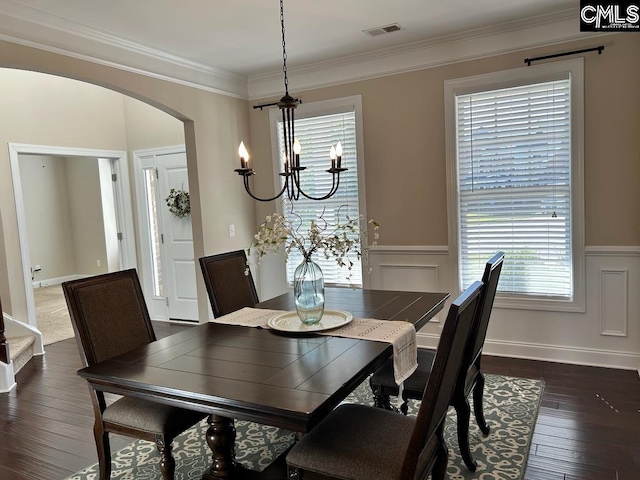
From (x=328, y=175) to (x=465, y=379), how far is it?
2.78m

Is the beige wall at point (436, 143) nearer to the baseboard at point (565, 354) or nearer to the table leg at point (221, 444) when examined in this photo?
the baseboard at point (565, 354)

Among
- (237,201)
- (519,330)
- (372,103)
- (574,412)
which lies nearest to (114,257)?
(237,201)

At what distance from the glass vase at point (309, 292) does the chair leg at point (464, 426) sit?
2.59 ft

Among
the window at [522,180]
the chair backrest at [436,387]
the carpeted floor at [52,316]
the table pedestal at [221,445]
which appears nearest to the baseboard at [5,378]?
the carpeted floor at [52,316]

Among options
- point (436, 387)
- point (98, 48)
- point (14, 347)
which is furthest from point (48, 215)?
point (436, 387)

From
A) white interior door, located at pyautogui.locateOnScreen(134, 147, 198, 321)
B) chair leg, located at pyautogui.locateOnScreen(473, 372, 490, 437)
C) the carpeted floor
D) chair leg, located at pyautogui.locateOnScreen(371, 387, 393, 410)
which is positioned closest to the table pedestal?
chair leg, located at pyautogui.locateOnScreen(371, 387, 393, 410)

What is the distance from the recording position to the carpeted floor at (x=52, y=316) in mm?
5438

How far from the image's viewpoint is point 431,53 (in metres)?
4.06

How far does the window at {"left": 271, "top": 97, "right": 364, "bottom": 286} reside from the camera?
4.51 metres

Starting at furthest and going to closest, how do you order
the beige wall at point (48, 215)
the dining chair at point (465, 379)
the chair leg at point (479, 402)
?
the beige wall at point (48, 215) → the chair leg at point (479, 402) → the dining chair at point (465, 379)

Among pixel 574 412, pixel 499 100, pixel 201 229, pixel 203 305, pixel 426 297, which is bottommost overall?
pixel 574 412

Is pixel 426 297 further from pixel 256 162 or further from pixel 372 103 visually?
pixel 256 162

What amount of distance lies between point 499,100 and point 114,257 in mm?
7466

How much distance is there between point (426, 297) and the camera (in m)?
2.98
